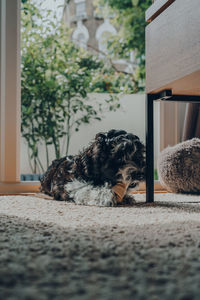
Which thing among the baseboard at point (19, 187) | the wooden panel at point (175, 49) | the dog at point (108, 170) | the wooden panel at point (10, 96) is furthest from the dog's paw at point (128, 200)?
the wooden panel at point (10, 96)

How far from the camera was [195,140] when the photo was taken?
2453 millimetres

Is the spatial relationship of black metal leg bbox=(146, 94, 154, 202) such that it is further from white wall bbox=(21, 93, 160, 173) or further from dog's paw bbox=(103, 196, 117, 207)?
white wall bbox=(21, 93, 160, 173)

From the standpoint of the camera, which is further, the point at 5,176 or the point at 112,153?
the point at 5,176

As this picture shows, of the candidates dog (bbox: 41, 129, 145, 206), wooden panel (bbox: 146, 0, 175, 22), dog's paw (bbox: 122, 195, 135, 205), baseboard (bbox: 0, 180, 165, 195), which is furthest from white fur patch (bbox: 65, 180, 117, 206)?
wooden panel (bbox: 146, 0, 175, 22)

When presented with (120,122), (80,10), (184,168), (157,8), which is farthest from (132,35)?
(80,10)

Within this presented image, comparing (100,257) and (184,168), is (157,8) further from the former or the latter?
(100,257)

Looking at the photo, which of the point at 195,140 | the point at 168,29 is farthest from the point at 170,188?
the point at 168,29

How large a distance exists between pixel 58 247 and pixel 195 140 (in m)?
1.80

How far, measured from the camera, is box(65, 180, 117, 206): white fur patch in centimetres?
178

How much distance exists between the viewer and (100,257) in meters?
0.78

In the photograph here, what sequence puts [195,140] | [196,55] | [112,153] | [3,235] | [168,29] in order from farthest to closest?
[195,140] < [112,153] < [168,29] < [196,55] < [3,235]

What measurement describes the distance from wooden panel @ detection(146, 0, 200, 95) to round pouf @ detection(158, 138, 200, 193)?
61 centimetres

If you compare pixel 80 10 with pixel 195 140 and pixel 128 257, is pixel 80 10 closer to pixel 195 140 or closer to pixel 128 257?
pixel 195 140

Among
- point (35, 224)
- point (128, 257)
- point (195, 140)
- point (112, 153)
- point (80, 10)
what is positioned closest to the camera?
point (128, 257)
